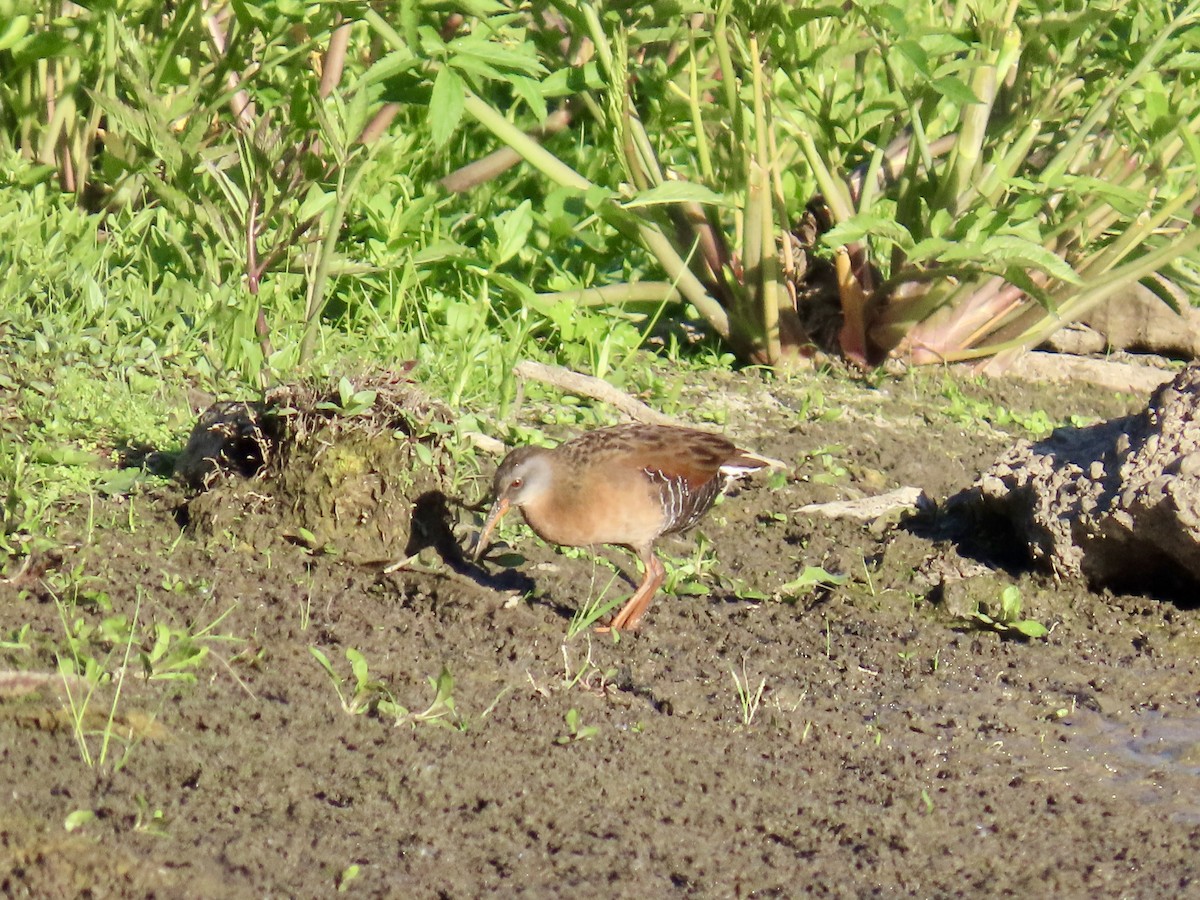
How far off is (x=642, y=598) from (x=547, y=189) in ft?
10.9

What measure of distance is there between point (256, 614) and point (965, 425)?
154 inches

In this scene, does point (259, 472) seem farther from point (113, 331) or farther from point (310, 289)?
point (113, 331)

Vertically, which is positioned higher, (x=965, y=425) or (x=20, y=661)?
(x=20, y=661)

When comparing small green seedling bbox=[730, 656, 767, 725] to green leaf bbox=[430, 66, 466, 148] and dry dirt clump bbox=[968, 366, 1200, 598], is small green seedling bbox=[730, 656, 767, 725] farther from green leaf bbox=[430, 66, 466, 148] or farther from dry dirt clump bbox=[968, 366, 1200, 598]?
green leaf bbox=[430, 66, 466, 148]

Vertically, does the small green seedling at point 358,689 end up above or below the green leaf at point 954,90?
below

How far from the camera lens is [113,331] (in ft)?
20.0

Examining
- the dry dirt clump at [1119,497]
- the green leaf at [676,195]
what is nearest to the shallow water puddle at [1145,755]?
the dry dirt clump at [1119,497]

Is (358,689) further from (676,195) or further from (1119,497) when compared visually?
(676,195)

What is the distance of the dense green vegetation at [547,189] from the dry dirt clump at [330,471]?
30 centimetres

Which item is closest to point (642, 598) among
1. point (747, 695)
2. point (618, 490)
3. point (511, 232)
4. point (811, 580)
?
point (618, 490)

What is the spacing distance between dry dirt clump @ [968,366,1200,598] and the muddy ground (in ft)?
0.47

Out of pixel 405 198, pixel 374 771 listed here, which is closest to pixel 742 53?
pixel 405 198

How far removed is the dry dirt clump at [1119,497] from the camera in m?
5.00

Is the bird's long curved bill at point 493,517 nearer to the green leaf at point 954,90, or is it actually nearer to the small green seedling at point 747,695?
the small green seedling at point 747,695
